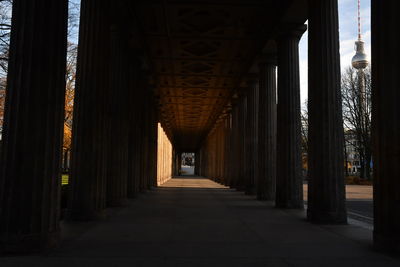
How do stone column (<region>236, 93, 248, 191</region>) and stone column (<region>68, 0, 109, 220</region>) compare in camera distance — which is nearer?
stone column (<region>68, 0, 109, 220</region>)

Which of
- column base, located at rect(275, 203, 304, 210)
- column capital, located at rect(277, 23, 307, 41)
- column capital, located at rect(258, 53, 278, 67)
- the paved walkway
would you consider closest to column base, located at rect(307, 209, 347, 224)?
the paved walkway

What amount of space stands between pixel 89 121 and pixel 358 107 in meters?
36.7

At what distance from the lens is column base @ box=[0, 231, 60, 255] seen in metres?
6.85

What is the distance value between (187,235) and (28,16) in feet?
18.4

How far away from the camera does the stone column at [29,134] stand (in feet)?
22.8

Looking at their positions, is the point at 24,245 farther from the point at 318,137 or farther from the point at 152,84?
the point at 152,84

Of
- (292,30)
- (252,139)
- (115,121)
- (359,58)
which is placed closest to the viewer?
(115,121)

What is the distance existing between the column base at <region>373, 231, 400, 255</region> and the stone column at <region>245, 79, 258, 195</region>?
16307 millimetres

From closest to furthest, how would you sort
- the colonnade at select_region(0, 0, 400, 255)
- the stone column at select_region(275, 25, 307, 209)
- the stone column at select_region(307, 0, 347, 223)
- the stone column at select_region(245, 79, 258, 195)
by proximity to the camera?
the colonnade at select_region(0, 0, 400, 255)
the stone column at select_region(307, 0, 347, 223)
the stone column at select_region(275, 25, 307, 209)
the stone column at select_region(245, 79, 258, 195)

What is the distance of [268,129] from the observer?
65.6ft

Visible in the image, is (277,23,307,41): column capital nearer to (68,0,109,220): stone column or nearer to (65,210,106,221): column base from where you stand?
(68,0,109,220): stone column

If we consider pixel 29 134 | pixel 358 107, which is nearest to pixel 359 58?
pixel 358 107

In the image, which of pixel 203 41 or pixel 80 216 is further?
pixel 203 41

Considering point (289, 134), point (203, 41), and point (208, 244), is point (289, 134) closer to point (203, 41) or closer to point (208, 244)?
point (203, 41)
